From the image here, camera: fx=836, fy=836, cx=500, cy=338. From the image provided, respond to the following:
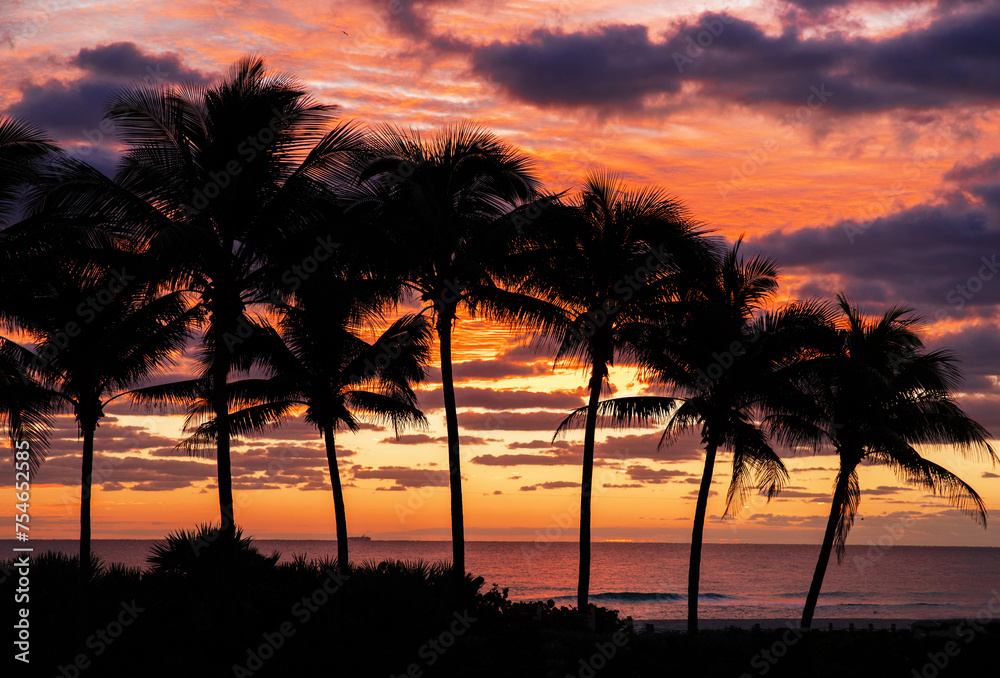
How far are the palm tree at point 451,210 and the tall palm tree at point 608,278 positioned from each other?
5.96ft

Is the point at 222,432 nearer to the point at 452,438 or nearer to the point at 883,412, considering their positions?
the point at 452,438

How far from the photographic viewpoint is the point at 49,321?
19.1m

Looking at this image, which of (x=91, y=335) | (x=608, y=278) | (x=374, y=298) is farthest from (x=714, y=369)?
(x=91, y=335)

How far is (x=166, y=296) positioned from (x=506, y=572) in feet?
311

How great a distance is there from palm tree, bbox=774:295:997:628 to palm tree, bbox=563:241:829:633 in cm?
112

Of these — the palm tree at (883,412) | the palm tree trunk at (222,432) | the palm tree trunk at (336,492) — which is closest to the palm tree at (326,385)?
the palm tree trunk at (336,492)

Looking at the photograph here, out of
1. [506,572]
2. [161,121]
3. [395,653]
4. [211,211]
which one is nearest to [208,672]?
[395,653]

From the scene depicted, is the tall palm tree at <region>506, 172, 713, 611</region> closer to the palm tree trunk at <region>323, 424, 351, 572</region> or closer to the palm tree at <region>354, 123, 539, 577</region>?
the palm tree at <region>354, 123, 539, 577</region>

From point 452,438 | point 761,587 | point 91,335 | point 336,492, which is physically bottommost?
point 761,587

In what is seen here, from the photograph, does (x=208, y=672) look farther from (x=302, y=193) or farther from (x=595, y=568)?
(x=595, y=568)

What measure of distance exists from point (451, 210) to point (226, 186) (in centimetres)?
620

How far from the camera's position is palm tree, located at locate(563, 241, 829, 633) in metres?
23.5

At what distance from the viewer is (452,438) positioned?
20859 mm

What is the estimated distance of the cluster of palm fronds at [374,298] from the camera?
1673 centimetres
